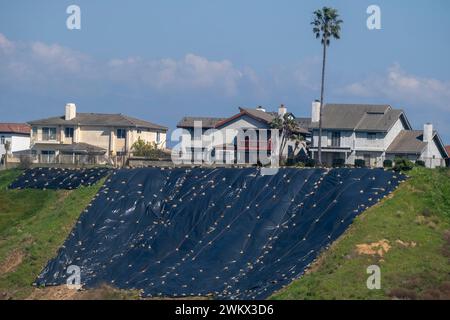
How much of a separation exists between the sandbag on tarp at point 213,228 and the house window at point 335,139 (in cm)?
2897

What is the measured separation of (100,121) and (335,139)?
22628mm

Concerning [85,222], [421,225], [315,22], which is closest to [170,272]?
[85,222]

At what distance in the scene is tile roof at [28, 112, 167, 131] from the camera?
88875 millimetres

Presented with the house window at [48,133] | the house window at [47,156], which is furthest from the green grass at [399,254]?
the house window at [48,133]

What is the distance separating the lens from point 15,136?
335 feet

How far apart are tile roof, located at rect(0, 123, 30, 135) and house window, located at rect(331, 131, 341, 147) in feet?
120

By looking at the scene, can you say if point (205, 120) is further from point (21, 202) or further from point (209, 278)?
point (209, 278)

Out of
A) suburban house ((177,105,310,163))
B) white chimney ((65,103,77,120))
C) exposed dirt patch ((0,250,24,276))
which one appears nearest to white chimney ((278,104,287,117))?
suburban house ((177,105,310,163))

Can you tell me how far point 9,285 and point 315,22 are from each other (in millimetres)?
39128

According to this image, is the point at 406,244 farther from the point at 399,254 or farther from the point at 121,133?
the point at 121,133

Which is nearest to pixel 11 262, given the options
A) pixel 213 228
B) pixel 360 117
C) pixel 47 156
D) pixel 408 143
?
pixel 213 228

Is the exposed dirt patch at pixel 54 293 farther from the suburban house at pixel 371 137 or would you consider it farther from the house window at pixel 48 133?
the house window at pixel 48 133

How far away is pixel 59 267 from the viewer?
49.8 meters
